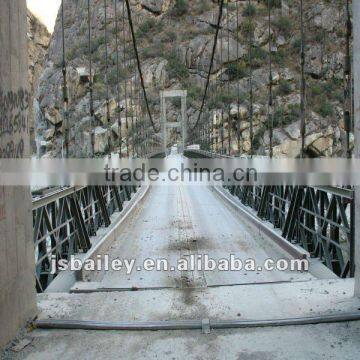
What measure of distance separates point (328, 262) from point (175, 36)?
1766 inches

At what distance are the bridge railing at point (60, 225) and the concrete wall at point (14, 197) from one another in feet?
3.51

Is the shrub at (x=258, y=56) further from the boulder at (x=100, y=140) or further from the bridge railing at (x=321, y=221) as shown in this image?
the bridge railing at (x=321, y=221)

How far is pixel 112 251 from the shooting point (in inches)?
213

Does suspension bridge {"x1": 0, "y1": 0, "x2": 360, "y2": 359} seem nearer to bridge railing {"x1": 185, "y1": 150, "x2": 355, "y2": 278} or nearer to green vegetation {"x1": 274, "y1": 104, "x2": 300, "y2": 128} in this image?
bridge railing {"x1": 185, "y1": 150, "x2": 355, "y2": 278}

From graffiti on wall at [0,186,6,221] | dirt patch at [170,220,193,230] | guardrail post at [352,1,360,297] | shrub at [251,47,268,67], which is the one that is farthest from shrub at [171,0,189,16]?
graffiti on wall at [0,186,6,221]

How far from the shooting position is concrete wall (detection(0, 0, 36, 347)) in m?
2.04

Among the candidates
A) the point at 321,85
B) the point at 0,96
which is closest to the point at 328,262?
the point at 0,96

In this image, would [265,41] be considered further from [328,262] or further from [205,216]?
[328,262]

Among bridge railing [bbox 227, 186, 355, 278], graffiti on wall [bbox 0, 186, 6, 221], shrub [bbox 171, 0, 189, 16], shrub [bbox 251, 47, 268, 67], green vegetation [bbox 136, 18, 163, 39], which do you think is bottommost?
bridge railing [bbox 227, 186, 355, 278]

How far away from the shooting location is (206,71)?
42094 millimetres

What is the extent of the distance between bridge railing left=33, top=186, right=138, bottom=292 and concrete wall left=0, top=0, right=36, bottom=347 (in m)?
1.07

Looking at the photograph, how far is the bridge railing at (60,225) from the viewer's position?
362cm

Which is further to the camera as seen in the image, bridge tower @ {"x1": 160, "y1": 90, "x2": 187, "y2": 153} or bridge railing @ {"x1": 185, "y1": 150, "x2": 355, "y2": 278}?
bridge tower @ {"x1": 160, "y1": 90, "x2": 187, "y2": 153}

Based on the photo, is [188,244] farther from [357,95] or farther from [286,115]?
[286,115]
